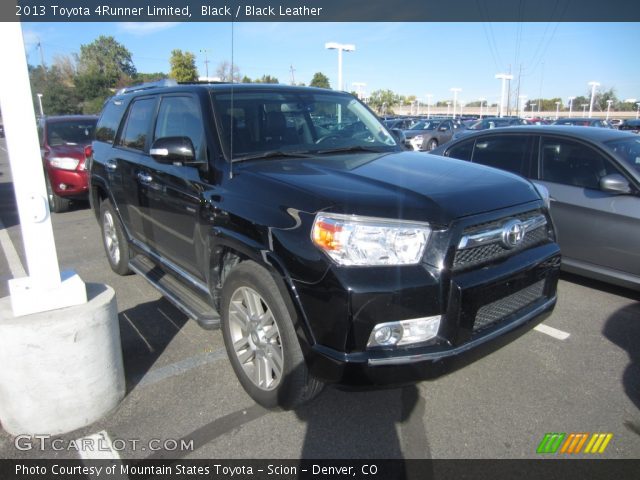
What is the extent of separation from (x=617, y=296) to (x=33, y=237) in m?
5.12

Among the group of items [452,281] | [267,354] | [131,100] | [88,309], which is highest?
[131,100]

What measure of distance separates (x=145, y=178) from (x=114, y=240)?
1.62m

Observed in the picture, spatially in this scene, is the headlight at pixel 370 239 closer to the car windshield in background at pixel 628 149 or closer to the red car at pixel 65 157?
the car windshield in background at pixel 628 149

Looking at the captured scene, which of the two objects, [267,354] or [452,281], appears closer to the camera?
[452,281]

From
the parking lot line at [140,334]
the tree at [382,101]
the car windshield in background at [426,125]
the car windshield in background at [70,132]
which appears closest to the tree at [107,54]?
the tree at [382,101]

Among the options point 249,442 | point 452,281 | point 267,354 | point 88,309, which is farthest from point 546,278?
point 88,309

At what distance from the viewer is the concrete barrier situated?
2449 millimetres

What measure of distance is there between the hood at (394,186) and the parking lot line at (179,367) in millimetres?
1516

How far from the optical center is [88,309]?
102 inches

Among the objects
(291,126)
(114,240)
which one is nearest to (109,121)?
(114,240)

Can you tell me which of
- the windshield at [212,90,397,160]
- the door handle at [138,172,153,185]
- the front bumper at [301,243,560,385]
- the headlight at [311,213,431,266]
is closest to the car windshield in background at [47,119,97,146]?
the door handle at [138,172,153,185]

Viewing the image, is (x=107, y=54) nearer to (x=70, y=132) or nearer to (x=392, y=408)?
(x=70, y=132)

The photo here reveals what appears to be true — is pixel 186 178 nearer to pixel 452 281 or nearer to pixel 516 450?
pixel 452 281

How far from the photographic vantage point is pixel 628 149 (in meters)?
4.75
